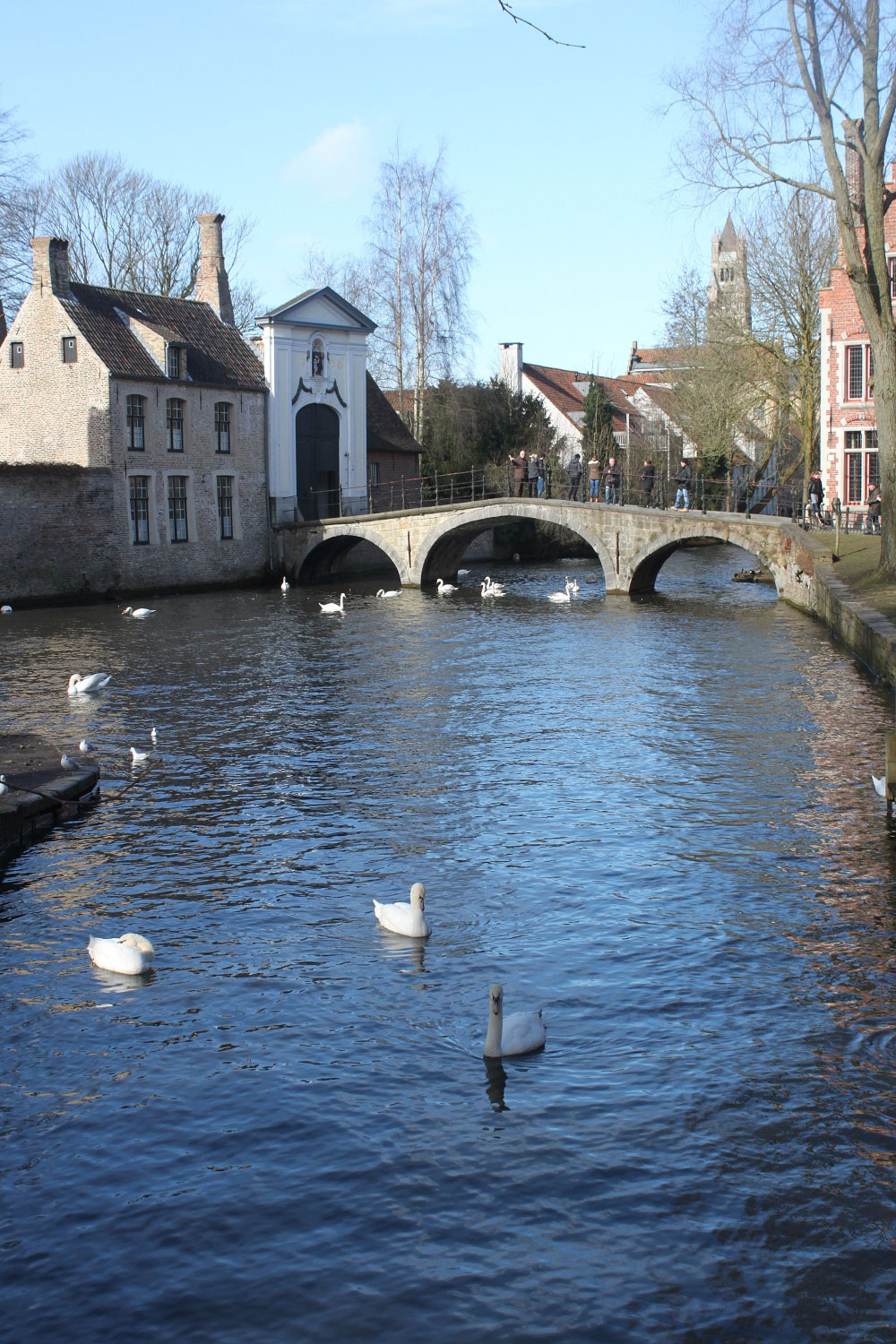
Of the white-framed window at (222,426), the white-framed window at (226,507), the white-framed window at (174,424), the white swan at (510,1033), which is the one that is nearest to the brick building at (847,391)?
the white-framed window at (222,426)

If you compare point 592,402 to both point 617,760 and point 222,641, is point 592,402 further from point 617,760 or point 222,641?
point 617,760

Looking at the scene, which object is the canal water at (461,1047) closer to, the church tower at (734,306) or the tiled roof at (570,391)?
the church tower at (734,306)

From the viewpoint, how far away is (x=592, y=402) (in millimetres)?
48344

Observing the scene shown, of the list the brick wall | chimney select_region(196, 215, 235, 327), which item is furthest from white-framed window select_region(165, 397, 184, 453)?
chimney select_region(196, 215, 235, 327)

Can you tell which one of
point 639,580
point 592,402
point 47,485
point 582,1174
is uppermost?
point 592,402

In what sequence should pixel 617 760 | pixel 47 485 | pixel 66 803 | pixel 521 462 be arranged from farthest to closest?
1. pixel 521 462
2. pixel 47 485
3. pixel 617 760
4. pixel 66 803

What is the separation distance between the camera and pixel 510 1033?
21.5ft

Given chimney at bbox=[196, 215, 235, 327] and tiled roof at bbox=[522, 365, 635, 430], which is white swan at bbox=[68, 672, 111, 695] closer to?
chimney at bbox=[196, 215, 235, 327]

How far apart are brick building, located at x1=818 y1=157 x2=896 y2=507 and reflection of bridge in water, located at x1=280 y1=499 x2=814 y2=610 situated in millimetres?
5683

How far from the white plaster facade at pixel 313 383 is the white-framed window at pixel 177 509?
3.33 m

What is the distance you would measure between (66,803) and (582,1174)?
6.76 meters

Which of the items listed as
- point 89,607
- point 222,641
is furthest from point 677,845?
point 89,607

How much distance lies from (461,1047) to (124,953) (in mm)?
2157

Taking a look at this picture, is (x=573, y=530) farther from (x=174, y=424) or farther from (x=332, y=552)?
(x=174, y=424)
